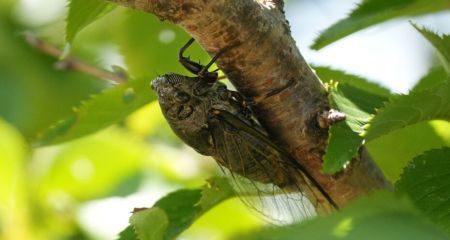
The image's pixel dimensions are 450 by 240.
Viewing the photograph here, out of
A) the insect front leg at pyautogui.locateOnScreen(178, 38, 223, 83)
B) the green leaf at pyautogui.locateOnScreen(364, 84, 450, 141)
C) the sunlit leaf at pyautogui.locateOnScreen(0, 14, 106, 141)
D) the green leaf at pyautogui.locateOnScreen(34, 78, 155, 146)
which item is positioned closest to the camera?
the green leaf at pyautogui.locateOnScreen(364, 84, 450, 141)

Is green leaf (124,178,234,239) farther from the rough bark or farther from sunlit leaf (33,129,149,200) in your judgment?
sunlit leaf (33,129,149,200)

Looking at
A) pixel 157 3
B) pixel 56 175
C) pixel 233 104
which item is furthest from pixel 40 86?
pixel 157 3

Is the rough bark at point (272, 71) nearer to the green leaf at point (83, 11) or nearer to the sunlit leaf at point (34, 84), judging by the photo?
the green leaf at point (83, 11)

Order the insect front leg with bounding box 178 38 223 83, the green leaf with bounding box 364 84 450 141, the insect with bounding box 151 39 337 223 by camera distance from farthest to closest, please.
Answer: the insect front leg with bounding box 178 38 223 83, the insect with bounding box 151 39 337 223, the green leaf with bounding box 364 84 450 141

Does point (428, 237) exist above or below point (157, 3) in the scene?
below

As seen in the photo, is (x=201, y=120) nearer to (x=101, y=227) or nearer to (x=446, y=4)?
(x=446, y=4)

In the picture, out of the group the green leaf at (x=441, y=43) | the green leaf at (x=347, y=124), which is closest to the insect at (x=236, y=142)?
the green leaf at (x=347, y=124)

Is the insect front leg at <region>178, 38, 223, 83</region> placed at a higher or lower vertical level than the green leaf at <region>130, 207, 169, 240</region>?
higher

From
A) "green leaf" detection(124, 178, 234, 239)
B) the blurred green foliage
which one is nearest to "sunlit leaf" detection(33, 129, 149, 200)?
the blurred green foliage
